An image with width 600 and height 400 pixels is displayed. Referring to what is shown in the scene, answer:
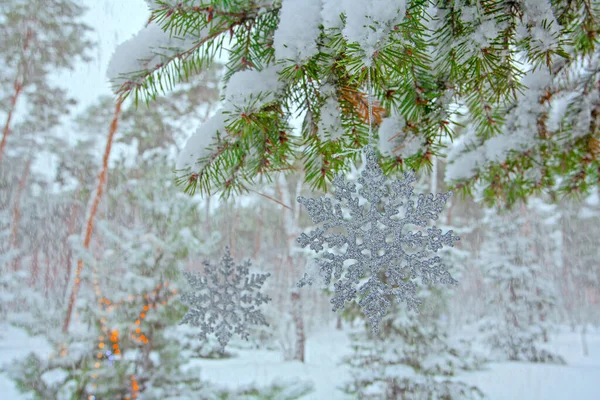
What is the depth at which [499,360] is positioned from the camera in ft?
37.3

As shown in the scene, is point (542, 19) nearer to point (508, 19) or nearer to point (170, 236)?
point (508, 19)

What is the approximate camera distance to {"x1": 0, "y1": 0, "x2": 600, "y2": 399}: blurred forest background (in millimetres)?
4727

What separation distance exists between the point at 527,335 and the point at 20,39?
15403mm

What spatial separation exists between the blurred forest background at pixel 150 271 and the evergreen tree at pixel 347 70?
0.24m

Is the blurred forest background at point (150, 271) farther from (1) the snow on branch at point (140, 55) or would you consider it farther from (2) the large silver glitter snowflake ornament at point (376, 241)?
(1) the snow on branch at point (140, 55)

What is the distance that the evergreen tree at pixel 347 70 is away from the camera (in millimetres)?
752

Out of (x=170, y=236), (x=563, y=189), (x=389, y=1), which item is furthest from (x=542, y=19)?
(x=170, y=236)

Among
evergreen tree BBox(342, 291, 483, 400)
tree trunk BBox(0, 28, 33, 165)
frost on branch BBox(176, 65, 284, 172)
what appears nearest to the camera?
frost on branch BBox(176, 65, 284, 172)

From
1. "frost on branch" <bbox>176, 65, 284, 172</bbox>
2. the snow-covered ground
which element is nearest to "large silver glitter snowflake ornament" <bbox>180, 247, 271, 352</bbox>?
"frost on branch" <bbox>176, 65, 284, 172</bbox>

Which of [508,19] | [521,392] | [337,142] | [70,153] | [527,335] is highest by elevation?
[70,153]

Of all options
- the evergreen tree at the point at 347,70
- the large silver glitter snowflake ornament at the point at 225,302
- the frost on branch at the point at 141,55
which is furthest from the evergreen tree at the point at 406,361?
the frost on branch at the point at 141,55

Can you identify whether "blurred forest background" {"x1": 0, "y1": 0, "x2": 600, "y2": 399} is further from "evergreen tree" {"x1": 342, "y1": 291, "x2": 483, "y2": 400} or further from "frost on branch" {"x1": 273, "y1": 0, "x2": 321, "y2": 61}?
"frost on branch" {"x1": 273, "y1": 0, "x2": 321, "y2": 61}

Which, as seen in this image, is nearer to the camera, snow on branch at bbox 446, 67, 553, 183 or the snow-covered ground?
snow on branch at bbox 446, 67, 553, 183

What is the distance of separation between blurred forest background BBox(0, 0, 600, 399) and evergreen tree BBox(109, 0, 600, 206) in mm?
241
